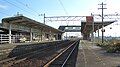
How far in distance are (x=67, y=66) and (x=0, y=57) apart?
31.7 ft

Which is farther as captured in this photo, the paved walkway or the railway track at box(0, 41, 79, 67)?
the railway track at box(0, 41, 79, 67)

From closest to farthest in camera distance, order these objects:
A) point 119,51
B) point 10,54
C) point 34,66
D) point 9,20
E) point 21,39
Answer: point 34,66
point 10,54
point 119,51
point 9,20
point 21,39

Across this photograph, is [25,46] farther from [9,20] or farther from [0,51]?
[0,51]

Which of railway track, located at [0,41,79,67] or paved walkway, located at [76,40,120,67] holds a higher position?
paved walkway, located at [76,40,120,67]

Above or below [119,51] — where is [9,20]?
above

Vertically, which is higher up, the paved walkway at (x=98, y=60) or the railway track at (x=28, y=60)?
the paved walkway at (x=98, y=60)

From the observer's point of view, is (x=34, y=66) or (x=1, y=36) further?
(x=1, y=36)

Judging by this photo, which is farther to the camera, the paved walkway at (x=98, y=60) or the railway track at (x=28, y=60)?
the railway track at (x=28, y=60)

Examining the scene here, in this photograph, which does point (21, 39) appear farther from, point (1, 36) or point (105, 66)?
point (105, 66)

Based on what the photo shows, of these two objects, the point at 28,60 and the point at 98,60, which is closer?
the point at 98,60

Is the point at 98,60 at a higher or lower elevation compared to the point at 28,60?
higher

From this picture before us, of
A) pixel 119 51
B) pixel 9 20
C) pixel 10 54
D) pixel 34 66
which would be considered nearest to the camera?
pixel 34 66

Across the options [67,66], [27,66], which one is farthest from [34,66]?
[67,66]

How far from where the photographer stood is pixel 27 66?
1981 centimetres
